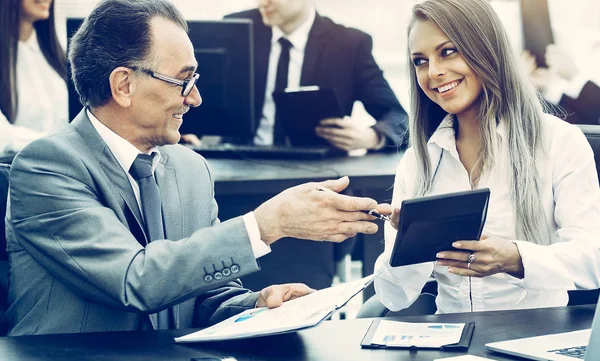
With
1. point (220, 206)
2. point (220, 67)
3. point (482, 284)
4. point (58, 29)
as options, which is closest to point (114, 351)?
point (482, 284)

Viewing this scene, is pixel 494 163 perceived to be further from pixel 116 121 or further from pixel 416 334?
pixel 116 121

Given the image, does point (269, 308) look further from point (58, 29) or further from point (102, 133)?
point (58, 29)

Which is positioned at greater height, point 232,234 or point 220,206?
point 232,234

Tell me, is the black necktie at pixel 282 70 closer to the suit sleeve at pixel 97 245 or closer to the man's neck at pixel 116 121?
the man's neck at pixel 116 121

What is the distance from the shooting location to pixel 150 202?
1730mm

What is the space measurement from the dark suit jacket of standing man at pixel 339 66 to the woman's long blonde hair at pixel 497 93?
226 cm

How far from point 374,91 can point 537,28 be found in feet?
3.82

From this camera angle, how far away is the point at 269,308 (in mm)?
1583

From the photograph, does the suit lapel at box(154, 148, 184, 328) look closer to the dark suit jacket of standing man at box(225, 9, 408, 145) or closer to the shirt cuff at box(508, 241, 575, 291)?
the shirt cuff at box(508, 241, 575, 291)

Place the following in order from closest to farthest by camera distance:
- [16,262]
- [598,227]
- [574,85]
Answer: [16,262] → [598,227] → [574,85]

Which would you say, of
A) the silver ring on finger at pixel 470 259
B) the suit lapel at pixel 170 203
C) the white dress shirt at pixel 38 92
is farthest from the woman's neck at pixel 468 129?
the white dress shirt at pixel 38 92

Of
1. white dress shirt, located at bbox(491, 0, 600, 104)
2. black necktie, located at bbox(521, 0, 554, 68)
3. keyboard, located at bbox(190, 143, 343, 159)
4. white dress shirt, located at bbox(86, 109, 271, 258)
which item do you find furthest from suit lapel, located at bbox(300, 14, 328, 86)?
white dress shirt, located at bbox(86, 109, 271, 258)

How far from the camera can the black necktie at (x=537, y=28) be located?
4.73 meters

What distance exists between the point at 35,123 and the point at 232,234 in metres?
3.02
